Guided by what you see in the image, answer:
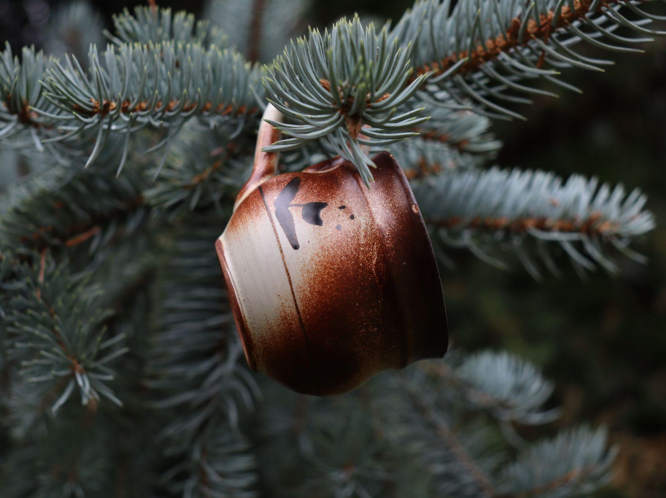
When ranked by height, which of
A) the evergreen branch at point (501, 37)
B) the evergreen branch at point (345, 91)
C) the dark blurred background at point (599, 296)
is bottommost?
the dark blurred background at point (599, 296)

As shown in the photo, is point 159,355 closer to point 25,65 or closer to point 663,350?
point 25,65

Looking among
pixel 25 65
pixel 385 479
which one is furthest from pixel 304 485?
pixel 25 65

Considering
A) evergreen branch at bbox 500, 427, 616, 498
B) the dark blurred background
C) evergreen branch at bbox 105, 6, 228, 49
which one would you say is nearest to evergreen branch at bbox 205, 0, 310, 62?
evergreen branch at bbox 105, 6, 228, 49

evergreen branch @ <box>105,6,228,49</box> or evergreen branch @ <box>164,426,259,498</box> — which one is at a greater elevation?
evergreen branch @ <box>105,6,228,49</box>

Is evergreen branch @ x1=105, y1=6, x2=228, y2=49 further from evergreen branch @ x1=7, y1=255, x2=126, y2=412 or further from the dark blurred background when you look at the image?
the dark blurred background

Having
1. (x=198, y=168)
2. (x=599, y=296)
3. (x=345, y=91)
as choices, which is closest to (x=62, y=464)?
(x=198, y=168)

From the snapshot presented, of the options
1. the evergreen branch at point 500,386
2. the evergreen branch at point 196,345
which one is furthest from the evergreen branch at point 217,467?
the evergreen branch at point 500,386

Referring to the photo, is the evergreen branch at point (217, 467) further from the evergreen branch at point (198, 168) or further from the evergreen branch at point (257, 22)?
the evergreen branch at point (257, 22)
